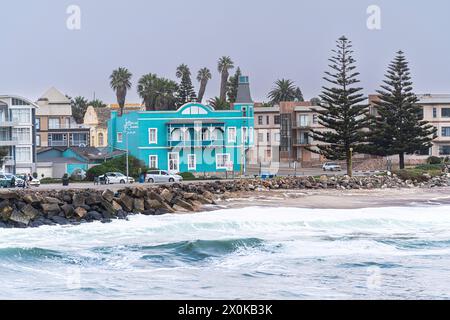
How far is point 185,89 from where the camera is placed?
262 ft

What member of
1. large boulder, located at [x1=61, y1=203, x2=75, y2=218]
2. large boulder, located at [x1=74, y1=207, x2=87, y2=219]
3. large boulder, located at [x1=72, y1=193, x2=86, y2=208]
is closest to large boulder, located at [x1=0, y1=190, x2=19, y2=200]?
large boulder, located at [x1=61, y1=203, x2=75, y2=218]

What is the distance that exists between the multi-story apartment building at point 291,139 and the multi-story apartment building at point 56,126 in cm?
1299

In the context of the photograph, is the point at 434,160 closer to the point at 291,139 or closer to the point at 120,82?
the point at 291,139

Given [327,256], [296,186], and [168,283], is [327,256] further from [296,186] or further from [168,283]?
[296,186]

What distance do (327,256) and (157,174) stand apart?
28469 millimetres

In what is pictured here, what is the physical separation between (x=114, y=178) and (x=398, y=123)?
1933 cm

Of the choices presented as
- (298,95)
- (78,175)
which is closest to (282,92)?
(298,95)

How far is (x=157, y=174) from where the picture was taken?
49.4 meters

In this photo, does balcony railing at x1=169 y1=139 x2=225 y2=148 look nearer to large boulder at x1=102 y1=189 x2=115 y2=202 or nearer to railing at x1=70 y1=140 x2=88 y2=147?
railing at x1=70 y1=140 x2=88 y2=147

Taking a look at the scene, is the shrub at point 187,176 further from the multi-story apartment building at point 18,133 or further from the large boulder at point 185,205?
the large boulder at point 185,205

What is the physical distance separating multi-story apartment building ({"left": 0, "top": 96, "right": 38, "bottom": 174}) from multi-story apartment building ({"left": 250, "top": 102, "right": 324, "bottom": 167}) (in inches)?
689

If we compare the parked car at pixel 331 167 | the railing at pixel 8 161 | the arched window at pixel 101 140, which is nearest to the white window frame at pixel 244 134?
the parked car at pixel 331 167

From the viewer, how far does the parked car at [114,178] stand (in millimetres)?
45938

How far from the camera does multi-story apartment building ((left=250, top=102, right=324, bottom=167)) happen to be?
6912 centimetres
